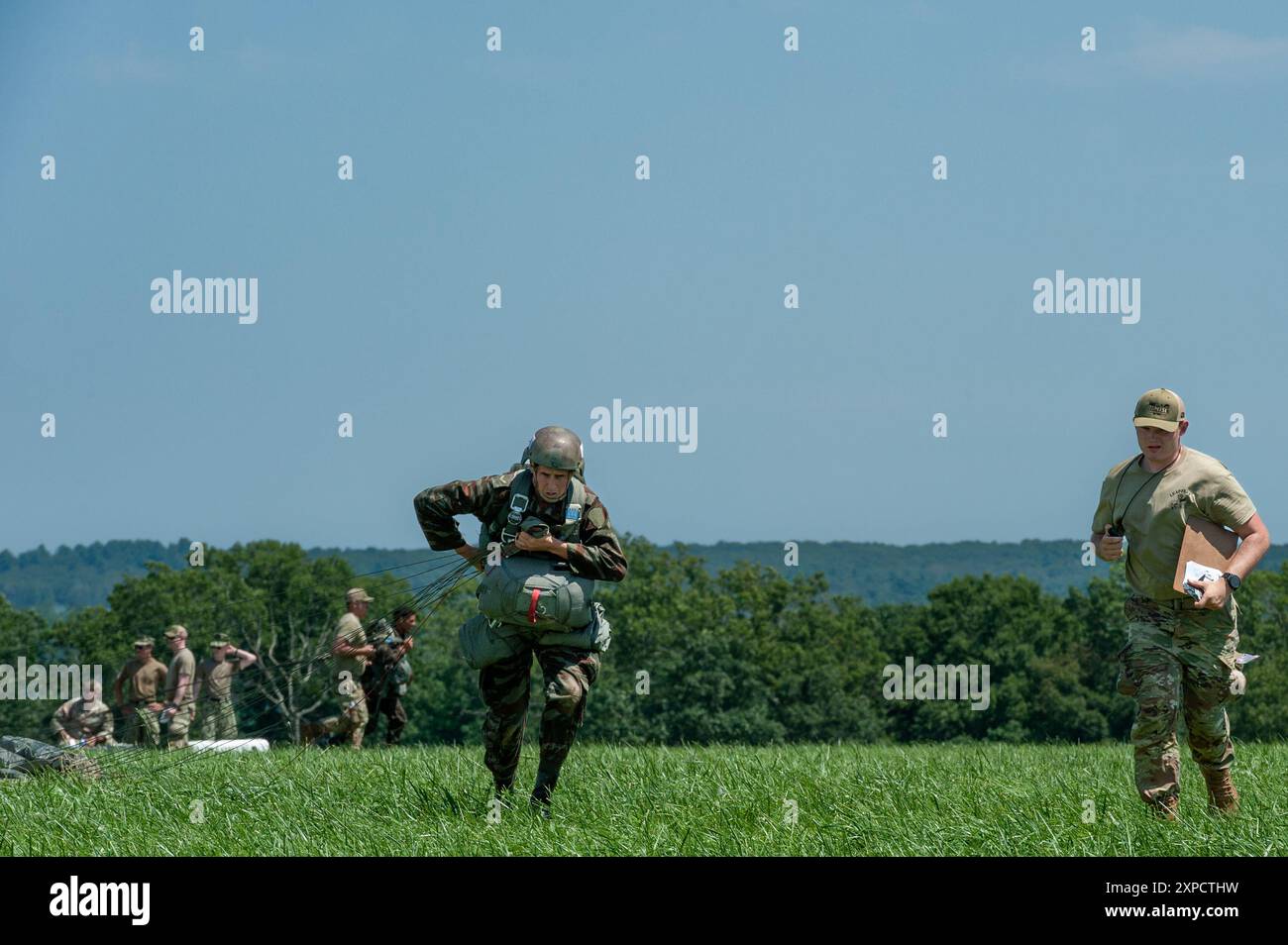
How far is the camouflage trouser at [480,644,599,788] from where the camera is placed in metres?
9.20

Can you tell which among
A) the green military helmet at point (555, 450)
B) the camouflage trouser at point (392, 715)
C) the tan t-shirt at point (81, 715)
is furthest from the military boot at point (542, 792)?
the tan t-shirt at point (81, 715)

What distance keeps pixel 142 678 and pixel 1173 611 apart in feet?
46.0

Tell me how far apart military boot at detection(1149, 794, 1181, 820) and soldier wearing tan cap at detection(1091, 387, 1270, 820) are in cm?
1

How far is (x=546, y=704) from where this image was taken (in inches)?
368

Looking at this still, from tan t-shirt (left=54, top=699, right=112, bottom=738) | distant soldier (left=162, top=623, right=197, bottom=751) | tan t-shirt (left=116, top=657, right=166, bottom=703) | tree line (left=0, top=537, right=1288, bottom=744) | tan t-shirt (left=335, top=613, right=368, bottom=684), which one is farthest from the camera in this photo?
tree line (left=0, top=537, right=1288, bottom=744)

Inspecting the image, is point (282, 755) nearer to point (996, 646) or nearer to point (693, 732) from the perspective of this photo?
point (693, 732)

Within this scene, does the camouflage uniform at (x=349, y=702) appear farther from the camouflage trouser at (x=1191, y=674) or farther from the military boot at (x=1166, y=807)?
the military boot at (x=1166, y=807)

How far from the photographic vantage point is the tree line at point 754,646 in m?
67.3

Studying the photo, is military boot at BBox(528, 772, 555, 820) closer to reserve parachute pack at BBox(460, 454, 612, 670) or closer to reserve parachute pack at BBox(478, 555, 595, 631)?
reserve parachute pack at BBox(460, 454, 612, 670)

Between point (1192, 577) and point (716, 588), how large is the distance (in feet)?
247

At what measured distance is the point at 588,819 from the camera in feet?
28.1

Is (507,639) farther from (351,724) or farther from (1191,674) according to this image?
(351,724)

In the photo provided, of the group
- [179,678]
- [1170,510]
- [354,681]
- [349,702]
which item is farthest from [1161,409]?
[179,678]

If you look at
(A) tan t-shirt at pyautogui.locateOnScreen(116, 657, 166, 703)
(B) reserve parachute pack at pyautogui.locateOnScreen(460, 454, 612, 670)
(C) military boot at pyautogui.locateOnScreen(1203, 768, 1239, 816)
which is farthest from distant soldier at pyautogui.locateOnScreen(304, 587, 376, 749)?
(C) military boot at pyautogui.locateOnScreen(1203, 768, 1239, 816)
